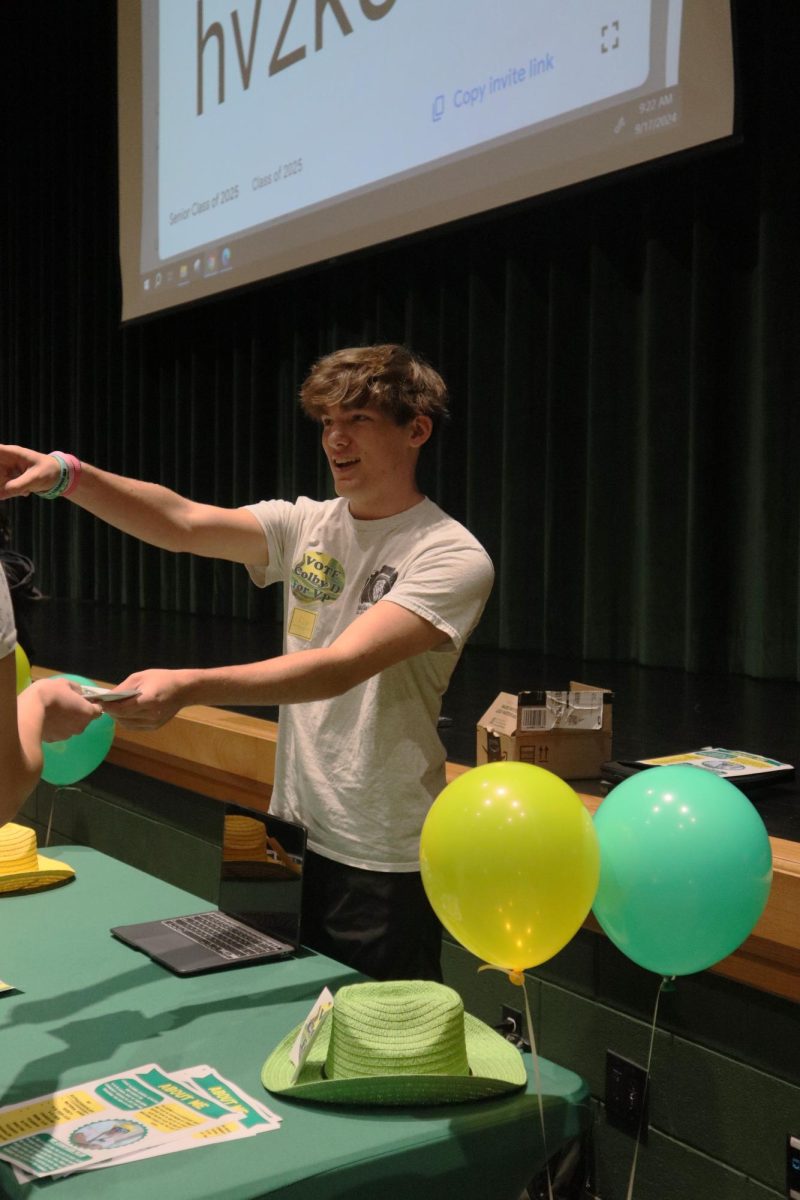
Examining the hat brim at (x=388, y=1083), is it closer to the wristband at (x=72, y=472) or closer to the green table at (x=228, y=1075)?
the green table at (x=228, y=1075)

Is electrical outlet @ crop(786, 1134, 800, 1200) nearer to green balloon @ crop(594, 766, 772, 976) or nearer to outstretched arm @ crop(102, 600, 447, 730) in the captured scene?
green balloon @ crop(594, 766, 772, 976)

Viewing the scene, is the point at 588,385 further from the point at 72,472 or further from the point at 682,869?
the point at 682,869

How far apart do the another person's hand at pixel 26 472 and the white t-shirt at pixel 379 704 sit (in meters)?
0.40

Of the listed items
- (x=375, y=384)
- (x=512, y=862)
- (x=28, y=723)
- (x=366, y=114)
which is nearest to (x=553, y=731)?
(x=375, y=384)

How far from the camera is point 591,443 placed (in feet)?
14.2

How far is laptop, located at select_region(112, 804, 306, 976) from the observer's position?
154 centimetres

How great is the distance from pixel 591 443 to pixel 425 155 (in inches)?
46.4

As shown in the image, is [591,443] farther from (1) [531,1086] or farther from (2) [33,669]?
(1) [531,1086]

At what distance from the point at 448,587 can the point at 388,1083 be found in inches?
27.0

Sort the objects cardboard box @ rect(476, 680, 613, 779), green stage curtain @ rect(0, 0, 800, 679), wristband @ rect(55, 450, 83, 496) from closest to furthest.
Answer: wristband @ rect(55, 450, 83, 496)
cardboard box @ rect(476, 680, 613, 779)
green stage curtain @ rect(0, 0, 800, 679)

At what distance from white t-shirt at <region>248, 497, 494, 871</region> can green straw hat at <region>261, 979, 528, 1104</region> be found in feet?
1.44

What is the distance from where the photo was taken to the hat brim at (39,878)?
1.79m

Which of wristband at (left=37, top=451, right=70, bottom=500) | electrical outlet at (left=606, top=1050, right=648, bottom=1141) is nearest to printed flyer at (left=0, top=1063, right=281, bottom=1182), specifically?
electrical outlet at (left=606, top=1050, right=648, bottom=1141)

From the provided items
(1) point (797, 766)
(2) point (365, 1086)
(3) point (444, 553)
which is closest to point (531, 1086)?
(2) point (365, 1086)
